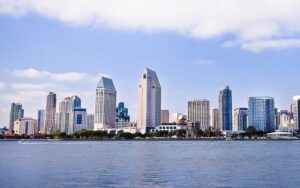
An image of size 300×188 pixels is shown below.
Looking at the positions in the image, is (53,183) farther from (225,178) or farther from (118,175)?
(225,178)

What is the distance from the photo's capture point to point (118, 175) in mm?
46469

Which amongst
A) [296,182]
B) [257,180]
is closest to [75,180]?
[257,180]

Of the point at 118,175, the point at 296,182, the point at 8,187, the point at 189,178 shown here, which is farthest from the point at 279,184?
the point at 8,187

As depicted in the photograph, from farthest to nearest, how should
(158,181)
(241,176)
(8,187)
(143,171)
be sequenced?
(143,171)
(241,176)
(158,181)
(8,187)

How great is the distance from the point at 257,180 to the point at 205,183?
587 centimetres

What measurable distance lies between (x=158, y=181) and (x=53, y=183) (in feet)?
31.7

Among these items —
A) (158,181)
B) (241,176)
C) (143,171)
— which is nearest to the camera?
(158,181)

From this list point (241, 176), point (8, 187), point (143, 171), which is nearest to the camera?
A: point (8, 187)

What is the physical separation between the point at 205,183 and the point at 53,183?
45.4ft

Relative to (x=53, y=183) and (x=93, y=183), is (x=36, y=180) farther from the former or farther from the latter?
(x=93, y=183)

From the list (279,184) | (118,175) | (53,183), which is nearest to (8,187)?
(53,183)

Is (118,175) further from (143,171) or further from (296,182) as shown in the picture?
(296,182)

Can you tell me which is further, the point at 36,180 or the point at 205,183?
the point at 36,180

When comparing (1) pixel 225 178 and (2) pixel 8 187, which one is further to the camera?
(1) pixel 225 178
